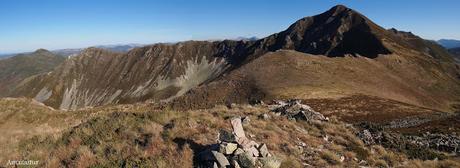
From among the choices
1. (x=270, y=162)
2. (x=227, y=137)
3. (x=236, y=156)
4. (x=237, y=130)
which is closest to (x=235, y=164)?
(x=236, y=156)

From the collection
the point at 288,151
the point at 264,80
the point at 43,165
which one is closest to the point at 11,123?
the point at 43,165

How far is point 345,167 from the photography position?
19141 mm

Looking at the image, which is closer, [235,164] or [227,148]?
[235,164]

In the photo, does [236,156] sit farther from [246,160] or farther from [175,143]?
[175,143]

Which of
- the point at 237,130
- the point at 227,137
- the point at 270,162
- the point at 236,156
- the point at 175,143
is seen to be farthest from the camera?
the point at 237,130

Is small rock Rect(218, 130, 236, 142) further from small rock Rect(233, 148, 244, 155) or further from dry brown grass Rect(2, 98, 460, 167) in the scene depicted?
small rock Rect(233, 148, 244, 155)

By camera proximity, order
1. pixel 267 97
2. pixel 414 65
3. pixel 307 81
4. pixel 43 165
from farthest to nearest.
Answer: pixel 414 65
pixel 307 81
pixel 267 97
pixel 43 165

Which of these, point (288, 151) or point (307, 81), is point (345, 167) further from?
point (307, 81)

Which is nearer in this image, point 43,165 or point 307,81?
point 43,165

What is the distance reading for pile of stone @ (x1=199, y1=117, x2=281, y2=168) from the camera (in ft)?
50.1

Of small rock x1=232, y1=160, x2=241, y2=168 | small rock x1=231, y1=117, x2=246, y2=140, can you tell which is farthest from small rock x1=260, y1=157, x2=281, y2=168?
small rock x1=231, y1=117, x2=246, y2=140

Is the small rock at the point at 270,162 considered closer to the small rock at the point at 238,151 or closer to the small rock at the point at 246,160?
the small rock at the point at 246,160

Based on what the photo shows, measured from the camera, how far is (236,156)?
15.5 metres

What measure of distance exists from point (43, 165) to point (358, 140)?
58.8ft
